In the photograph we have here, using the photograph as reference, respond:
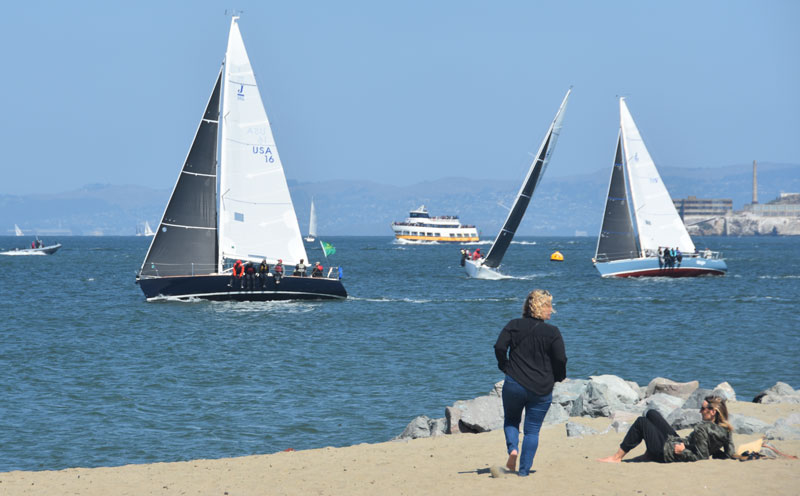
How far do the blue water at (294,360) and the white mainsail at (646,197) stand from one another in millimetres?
8426

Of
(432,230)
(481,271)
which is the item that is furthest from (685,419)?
(432,230)

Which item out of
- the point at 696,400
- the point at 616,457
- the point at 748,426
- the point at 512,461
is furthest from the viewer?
the point at 696,400

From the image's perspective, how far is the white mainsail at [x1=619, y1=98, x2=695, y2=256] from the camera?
58344 mm

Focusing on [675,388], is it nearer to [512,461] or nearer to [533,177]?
[512,461]

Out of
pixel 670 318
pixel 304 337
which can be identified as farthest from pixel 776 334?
pixel 304 337

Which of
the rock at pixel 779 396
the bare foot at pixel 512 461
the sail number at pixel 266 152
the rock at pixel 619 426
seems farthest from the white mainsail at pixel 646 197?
the bare foot at pixel 512 461

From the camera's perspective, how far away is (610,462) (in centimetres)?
1061

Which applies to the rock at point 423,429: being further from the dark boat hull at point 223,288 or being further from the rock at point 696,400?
the dark boat hull at point 223,288

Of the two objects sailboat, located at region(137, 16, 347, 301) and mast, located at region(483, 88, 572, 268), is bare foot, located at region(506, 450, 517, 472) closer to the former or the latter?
sailboat, located at region(137, 16, 347, 301)

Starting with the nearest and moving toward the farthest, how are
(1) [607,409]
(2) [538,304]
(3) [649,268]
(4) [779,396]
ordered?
(2) [538,304]
(1) [607,409]
(4) [779,396]
(3) [649,268]

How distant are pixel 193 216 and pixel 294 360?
13474mm

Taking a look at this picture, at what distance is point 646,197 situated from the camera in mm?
58500

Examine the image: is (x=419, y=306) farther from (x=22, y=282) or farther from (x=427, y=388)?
(x=22, y=282)

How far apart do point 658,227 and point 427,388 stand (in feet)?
135
